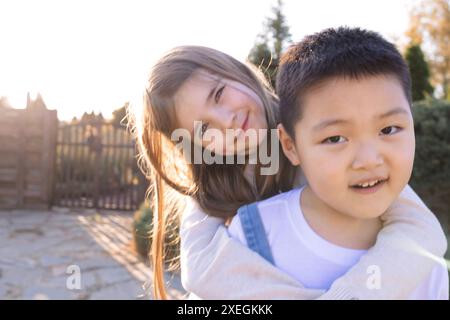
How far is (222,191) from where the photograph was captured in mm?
1511

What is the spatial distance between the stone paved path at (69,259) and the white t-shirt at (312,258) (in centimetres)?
202

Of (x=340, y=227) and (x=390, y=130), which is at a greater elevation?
(x=390, y=130)

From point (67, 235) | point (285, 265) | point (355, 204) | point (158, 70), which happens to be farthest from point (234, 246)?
point (67, 235)

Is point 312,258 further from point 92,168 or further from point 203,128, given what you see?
point 92,168

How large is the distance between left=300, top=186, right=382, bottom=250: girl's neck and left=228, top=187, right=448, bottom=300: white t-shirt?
1 centimetres

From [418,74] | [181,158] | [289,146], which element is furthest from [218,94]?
[418,74]

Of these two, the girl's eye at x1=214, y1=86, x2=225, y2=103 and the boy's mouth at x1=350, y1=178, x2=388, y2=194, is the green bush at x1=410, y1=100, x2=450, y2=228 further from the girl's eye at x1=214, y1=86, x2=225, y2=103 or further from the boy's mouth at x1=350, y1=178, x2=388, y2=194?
the boy's mouth at x1=350, y1=178, x2=388, y2=194

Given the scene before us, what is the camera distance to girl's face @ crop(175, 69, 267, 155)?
1.54 m

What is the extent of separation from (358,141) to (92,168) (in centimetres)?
833

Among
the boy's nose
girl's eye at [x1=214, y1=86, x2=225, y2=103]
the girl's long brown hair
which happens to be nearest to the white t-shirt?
the boy's nose

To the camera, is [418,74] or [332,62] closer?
[332,62]

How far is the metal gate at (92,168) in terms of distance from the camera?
855 cm

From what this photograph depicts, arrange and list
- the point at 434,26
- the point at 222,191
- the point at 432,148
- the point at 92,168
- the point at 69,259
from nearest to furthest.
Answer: the point at 222,191
the point at 69,259
the point at 432,148
the point at 92,168
the point at 434,26

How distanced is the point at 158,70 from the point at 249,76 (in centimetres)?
34
